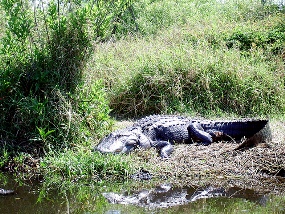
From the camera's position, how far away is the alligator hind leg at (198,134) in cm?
663

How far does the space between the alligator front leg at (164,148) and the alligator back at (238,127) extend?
101cm

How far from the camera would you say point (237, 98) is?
28.6 feet

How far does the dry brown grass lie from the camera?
484 centimetres

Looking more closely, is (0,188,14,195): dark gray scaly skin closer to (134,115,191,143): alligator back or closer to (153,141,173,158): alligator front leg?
(153,141,173,158): alligator front leg

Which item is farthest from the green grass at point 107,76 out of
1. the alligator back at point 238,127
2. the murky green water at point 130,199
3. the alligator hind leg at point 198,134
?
the alligator back at point 238,127

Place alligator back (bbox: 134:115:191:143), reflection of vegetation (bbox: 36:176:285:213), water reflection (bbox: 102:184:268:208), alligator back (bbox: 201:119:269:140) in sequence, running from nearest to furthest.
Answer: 1. reflection of vegetation (bbox: 36:176:285:213)
2. water reflection (bbox: 102:184:268:208)
3. alligator back (bbox: 134:115:191:143)
4. alligator back (bbox: 201:119:269:140)

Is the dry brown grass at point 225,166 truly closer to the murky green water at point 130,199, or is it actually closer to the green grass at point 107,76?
the murky green water at point 130,199

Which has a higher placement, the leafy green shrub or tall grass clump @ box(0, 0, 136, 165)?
tall grass clump @ box(0, 0, 136, 165)

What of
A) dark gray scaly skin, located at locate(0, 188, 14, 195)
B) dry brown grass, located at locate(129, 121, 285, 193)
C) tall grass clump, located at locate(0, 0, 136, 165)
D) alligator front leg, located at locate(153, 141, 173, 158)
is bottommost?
alligator front leg, located at locate(153, 141, 173, 158)

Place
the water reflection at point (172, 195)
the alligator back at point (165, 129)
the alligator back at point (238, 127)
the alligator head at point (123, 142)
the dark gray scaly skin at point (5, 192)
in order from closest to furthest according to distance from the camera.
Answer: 1. the water reflection at point (172, 195)
2. the dark gray scaly skin at point (5, 192)
3. the alligator head at point (123, 142)
4. the alligator back at point (165, 129)
5. the alligator back at point (238, 127)

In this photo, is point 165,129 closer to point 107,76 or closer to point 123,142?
point 123,142

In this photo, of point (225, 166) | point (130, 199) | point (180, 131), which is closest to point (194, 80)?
point (180, 131)

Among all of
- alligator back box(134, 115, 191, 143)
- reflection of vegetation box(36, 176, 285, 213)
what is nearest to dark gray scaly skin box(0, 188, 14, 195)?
reflection of vegetation box(36, 176, 285, 213)

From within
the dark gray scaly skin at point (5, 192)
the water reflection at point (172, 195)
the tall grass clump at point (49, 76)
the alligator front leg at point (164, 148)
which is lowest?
the alligator front leg at point (164, 148)
